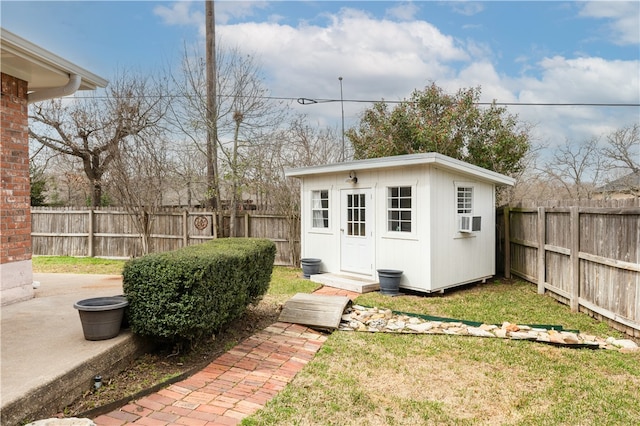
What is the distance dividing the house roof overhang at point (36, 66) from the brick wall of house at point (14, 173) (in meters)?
0.23

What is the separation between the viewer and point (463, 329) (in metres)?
5.54

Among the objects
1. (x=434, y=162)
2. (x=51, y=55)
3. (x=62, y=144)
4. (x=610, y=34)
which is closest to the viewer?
(x=51, y=55)

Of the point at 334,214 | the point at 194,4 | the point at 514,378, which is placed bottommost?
the point at 514,378

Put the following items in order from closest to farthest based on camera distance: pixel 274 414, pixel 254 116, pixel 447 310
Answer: pixel 274 414, pixel 447 310, pixel 254 116

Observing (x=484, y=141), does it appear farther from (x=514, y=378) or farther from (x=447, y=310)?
(x=514, y=378)

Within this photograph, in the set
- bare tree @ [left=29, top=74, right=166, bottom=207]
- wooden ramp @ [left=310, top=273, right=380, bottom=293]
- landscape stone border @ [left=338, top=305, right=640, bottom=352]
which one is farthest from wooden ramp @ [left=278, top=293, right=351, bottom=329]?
bare tree @ [left=29, top=74, right=166, bottom=207]

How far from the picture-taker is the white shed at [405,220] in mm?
7703

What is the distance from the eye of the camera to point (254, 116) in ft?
39.8

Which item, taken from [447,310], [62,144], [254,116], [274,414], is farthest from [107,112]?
[274,414]

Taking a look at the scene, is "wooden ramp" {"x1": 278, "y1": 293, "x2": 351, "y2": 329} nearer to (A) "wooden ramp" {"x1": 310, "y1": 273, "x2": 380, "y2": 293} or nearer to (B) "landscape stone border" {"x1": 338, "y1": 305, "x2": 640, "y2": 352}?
(B) "landscape stone border" {"x1": 338, "y1": 305, "x2": 640, "y2": 352}

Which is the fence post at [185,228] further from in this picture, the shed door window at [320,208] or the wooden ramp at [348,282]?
the wooden ramp at [348,282]

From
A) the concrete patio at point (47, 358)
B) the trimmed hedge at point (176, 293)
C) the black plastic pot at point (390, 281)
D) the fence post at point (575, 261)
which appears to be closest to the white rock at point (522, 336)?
the fence post at point (575, 261)

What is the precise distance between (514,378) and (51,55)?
6.20m

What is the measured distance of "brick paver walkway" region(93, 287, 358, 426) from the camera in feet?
9.75
